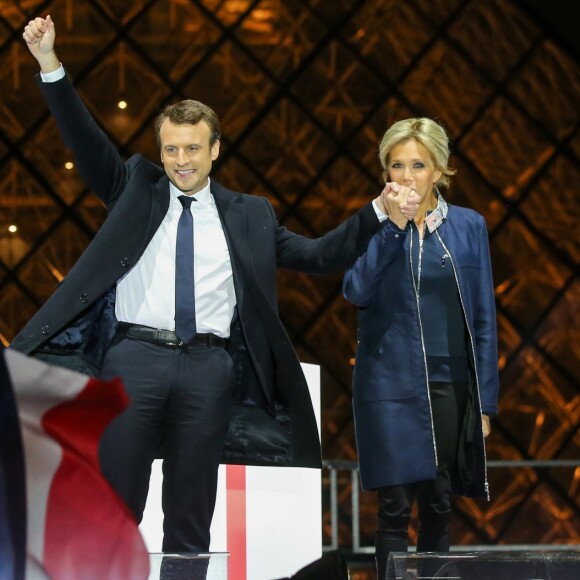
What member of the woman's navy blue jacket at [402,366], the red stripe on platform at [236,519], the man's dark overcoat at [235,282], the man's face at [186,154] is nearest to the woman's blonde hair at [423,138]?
A: the woman's navy blue jacket at [402,366]

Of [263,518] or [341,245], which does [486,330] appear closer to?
[341,245]

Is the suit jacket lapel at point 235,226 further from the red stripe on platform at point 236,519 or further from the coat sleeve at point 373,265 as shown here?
the red stripe on platform at point 236,519

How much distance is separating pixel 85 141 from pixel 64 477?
0.81 metres

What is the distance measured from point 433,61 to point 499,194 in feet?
2.15

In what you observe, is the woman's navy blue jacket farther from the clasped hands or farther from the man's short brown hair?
the man's short brown hair

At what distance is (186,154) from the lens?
5.38 ft

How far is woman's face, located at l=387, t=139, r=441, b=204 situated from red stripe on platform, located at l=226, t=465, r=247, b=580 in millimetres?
674

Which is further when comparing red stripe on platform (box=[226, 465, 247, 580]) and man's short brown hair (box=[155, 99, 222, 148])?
red stripe on platform (box=[226, 465, 247, 580])

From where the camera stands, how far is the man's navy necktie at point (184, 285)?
157cm

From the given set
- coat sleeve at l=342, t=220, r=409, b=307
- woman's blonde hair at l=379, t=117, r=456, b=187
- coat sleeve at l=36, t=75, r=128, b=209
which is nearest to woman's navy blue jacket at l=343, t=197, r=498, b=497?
coat sleeve at l=342, t=220, r=409, b=307

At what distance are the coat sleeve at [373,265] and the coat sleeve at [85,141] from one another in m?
0.39

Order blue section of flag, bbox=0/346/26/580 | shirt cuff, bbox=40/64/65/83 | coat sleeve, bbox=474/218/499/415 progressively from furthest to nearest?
coat sleeve, bbox=474/218/499/415 → shirt cuff, bbox=40/64/65/83 → blue section of flag, bbox=0/346/26/580

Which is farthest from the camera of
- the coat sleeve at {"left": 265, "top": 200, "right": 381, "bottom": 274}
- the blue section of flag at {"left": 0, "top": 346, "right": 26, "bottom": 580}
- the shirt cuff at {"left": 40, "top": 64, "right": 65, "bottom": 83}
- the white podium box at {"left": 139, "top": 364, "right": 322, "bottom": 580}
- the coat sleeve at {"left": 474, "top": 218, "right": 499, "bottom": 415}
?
the white podium box at {"left": 139, "top": 364, "right": 322, "bottom": 580}

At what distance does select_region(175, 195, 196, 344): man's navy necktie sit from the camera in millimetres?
1566
